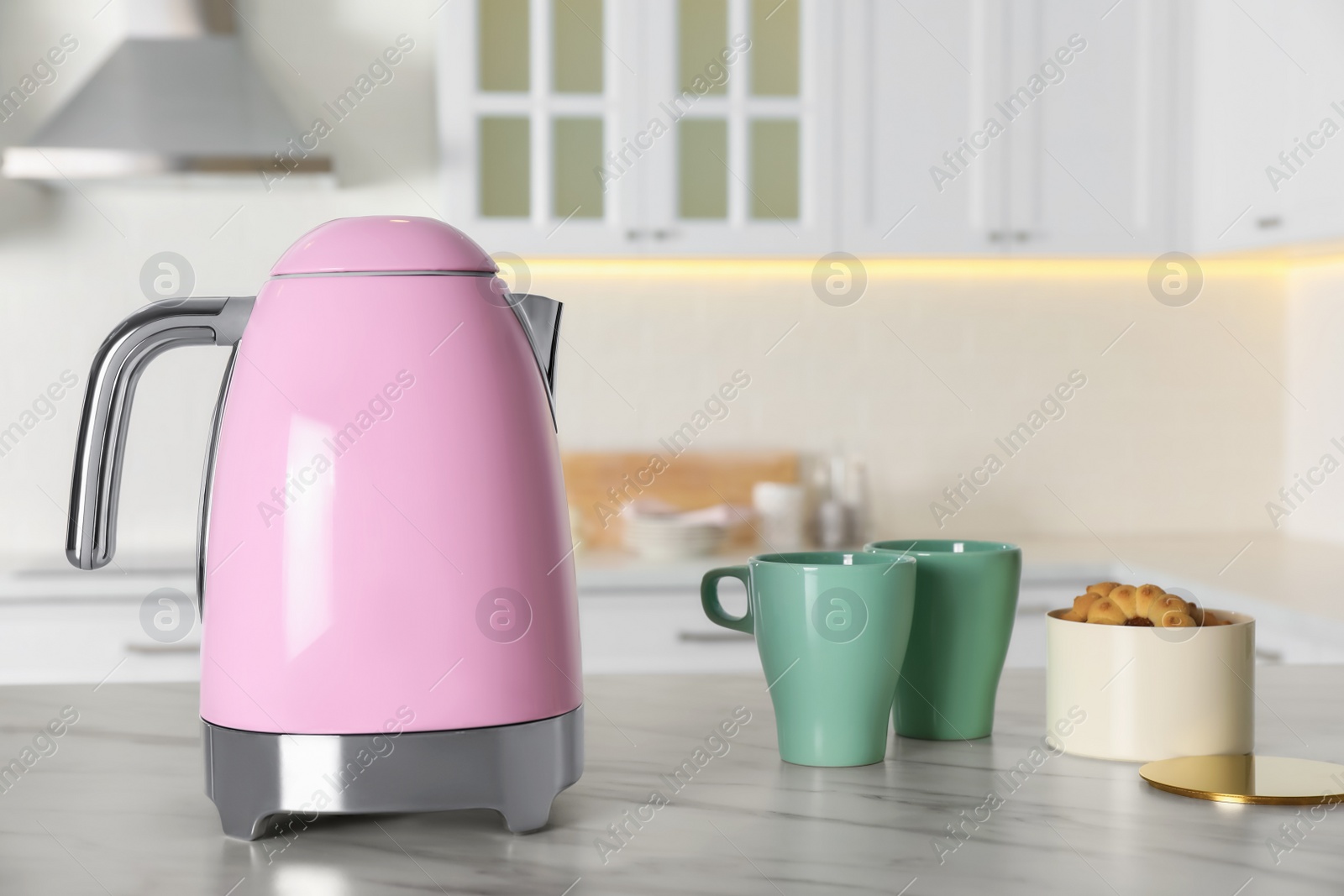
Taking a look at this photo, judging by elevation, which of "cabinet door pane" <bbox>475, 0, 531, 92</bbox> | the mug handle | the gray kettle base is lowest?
the gray kettle base

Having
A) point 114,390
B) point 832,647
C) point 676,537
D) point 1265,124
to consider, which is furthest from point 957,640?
point 1265,124

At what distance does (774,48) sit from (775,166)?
9.3 inches

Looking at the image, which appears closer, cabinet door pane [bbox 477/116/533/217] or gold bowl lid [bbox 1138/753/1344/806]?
gold bowl lid [bbox 1138/753/1344/806]

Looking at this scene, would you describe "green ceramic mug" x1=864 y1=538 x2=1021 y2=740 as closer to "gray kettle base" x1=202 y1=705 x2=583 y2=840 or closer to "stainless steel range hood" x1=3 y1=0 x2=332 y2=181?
"gray kettle base" x1=202 y1=705 x2=583 y2=840

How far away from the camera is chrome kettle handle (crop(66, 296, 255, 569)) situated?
656mm

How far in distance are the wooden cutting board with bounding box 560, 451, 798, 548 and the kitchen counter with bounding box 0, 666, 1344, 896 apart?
1.89 meters

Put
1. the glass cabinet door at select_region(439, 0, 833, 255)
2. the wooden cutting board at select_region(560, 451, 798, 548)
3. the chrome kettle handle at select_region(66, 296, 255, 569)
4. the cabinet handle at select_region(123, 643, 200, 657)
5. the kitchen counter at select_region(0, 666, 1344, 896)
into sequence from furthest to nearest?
the wooden cutting board at select_region(560, 451, 798, 548) < the glass cabinet door at select_region(439, 0, 833, 255) < the cabinet handle at select_region(123, 643, 200, 657) < the chrome kettle handle at select_region(66, 296, 255, 569) < the kitchen counter at select_region(0, 666, 1344, 896)

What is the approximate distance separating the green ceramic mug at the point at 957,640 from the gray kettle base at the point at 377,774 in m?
0.26

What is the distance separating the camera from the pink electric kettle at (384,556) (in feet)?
1.92

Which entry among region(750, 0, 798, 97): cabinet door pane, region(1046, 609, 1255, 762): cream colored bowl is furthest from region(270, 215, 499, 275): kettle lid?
region(750, 0, 798, 97): cabinet door pane

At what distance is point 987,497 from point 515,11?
1.45 metres

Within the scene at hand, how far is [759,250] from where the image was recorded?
2.48 m

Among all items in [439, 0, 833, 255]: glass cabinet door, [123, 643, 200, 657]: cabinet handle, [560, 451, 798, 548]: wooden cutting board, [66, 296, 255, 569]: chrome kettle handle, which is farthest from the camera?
[560, 451, 798, 548]: wooden cutting board

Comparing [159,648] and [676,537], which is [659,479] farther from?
[159,648]
